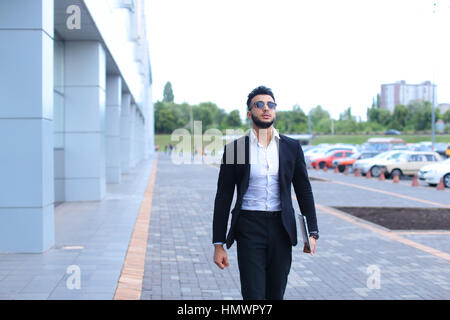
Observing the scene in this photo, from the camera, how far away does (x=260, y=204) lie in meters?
3.50

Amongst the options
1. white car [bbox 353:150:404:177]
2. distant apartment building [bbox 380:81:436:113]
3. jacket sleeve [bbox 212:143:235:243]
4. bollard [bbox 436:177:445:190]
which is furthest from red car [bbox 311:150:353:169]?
distant apartment building [bbox 380:81:436:113]

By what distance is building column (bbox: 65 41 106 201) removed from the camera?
1333 centimetres

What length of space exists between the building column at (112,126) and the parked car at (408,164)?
41.8 feet

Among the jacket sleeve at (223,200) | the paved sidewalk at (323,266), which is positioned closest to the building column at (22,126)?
the paved sidewalk at (323,266)

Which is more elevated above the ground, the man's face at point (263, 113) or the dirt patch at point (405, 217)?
the man's face at point (263, 113)

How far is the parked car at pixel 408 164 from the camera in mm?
24453

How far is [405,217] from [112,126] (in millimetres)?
11251

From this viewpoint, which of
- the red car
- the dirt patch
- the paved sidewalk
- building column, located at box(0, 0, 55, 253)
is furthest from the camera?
the red car

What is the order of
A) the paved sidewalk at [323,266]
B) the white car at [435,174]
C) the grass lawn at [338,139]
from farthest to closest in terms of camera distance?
the grass lawn at [338,139] < the white car at [435,174] < the paved sidewalk at [323,266]

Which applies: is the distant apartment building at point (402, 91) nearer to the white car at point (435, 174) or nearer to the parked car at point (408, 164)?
the parked car at point (408, 164)

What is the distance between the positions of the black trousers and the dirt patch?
6946 millimetres

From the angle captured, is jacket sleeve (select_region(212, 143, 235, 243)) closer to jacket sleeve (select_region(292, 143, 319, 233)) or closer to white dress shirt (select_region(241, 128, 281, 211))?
white dress shirt (select_region(241, 128, 281, 211))
